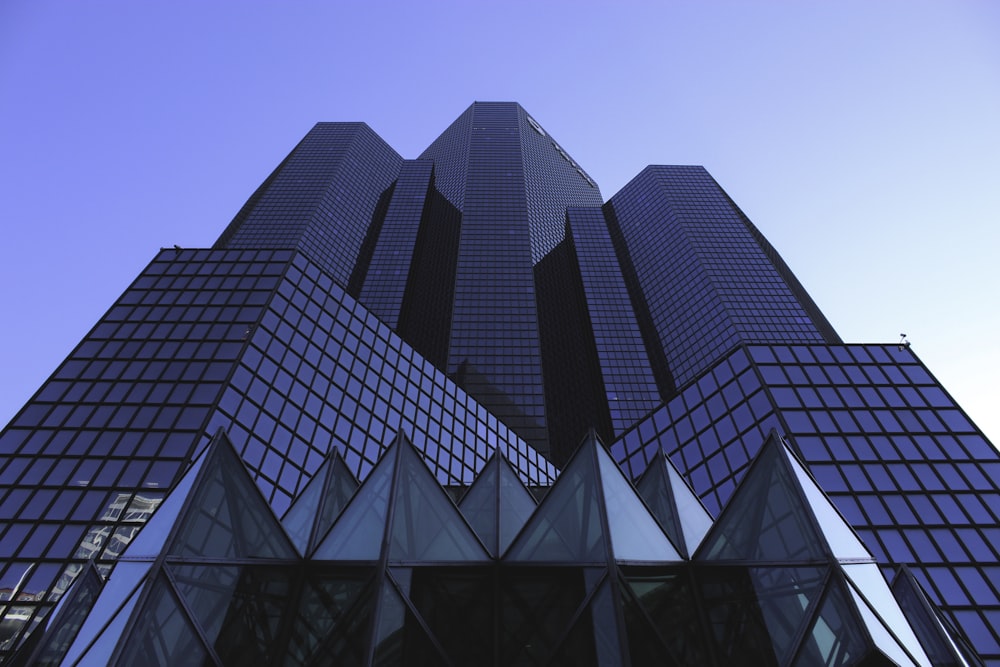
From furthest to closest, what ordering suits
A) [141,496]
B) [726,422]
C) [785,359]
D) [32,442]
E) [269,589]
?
[785,359] → [726,422] → [32,442] → [141,496] → [269,589]

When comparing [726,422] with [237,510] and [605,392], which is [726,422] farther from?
[605,392]

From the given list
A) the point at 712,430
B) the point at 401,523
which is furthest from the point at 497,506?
the point at 712,430

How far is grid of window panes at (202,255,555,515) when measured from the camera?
34.2 m

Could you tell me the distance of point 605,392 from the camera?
373 feet

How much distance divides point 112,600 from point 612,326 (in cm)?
12277

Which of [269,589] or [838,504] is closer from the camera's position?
[269,589]

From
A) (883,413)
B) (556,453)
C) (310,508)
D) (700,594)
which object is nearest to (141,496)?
(310,508)

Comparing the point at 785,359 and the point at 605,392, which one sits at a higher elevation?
the point at 605,392

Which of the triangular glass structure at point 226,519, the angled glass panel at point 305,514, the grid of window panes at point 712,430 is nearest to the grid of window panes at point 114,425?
the angled glass panel at point 305,514

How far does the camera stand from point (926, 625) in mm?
14219

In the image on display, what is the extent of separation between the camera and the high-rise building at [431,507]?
12172 mm

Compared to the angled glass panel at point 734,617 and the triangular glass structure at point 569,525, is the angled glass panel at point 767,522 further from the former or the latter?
the triangular glass structure at point 569,525

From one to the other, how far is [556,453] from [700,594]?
320 feet

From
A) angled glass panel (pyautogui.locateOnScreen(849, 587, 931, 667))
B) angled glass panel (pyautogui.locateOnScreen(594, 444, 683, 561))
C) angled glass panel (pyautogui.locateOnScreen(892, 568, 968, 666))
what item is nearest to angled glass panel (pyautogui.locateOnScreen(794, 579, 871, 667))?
angled glass panel (pyautogui.locateOnScreen(849, 587, 931, 667))
